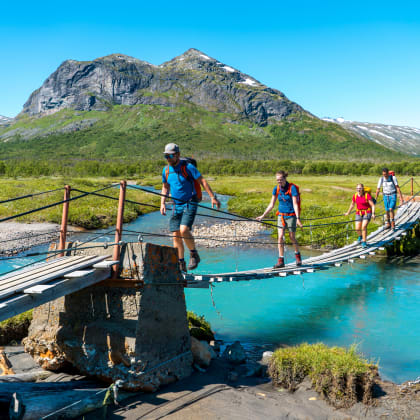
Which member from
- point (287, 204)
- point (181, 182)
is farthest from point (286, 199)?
point (181, 182)

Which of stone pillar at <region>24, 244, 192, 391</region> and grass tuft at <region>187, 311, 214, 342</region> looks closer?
stone pillar at <region>24, 244, 192, 391</region>

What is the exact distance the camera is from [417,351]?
396 inches

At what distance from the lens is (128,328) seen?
23.1ft

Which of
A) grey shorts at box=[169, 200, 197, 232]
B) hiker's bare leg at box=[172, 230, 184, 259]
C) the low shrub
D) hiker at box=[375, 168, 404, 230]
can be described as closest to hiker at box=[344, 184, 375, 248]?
hiker at box=[375, 168, 404, 230]

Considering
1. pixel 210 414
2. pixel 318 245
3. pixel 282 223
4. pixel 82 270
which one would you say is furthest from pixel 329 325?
pixel 318 245

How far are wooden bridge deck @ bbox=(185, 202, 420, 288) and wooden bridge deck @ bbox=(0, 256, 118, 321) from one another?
207cm

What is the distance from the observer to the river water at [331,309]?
1058 cm

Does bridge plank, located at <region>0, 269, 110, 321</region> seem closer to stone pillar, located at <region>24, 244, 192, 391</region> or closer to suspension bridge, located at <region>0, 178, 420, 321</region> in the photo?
suspension bridge, located at <region>0, 178, 420, 321</region>

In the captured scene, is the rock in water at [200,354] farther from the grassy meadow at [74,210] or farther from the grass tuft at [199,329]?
the grassy meadow at [74,210]

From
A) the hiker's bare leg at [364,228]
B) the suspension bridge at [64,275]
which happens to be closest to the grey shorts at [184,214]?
the suspension bridge at [64,275]

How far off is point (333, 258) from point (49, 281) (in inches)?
365

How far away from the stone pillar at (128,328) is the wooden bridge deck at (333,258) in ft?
3.22

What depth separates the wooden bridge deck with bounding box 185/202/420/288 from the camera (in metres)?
9.01

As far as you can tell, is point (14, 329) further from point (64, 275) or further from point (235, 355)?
point (235, 355)
